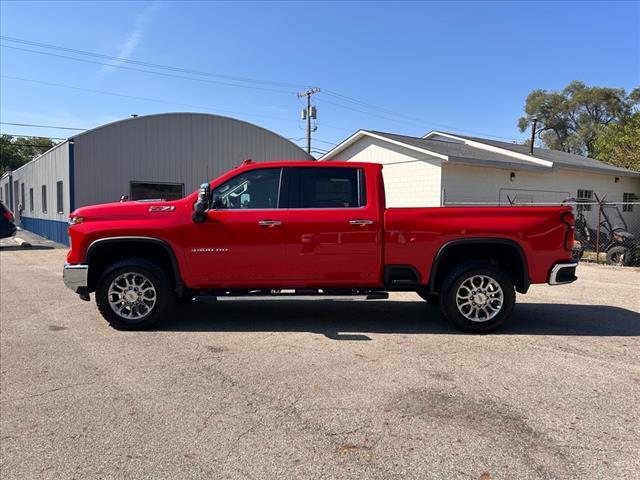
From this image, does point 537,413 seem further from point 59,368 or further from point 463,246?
point 59,368

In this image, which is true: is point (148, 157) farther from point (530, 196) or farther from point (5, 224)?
point (530, 196)

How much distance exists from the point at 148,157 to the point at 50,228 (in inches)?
274

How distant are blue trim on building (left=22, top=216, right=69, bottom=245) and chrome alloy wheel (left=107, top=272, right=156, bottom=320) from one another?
1464 centimetres

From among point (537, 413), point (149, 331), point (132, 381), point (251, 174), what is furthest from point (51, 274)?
point (537, 413)

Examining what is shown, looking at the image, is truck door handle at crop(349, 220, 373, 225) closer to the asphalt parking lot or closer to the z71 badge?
the asphalt parking lot

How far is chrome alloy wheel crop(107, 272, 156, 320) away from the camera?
6.05m

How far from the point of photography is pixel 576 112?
54500 millimetres

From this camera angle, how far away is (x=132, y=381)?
4.40 m

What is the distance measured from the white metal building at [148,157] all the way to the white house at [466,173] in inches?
158

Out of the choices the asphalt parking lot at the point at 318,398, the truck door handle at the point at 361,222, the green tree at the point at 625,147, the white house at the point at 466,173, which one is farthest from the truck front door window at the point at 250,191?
the green tree at the point at 625,147

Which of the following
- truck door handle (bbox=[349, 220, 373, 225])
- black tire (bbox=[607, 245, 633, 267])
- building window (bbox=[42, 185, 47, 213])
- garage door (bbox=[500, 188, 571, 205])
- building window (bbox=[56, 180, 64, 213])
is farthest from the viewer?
building window (bbox=[42, 185, 47, 213])

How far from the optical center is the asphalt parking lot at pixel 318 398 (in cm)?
304

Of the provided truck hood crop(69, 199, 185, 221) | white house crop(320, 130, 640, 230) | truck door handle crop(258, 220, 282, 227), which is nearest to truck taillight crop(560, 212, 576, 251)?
truck door handle crop(258, 220, 282, 227)

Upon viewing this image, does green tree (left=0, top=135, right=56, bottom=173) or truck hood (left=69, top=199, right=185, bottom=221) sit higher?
green tree (left=0, top=135, right=56, bottom=173)
